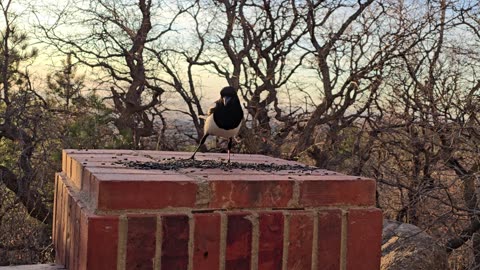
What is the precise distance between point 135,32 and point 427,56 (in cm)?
438

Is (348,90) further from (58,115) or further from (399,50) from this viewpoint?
(58,115)

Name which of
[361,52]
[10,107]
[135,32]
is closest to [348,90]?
[361,52]

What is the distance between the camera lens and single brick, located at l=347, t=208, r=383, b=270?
1389 millimetres

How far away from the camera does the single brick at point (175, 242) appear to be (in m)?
1.18

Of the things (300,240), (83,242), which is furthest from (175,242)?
(300,240)

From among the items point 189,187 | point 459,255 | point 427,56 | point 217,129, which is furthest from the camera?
point 427,56

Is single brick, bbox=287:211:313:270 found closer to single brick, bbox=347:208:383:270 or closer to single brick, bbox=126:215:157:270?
single brick, bbox=347:208:383:270

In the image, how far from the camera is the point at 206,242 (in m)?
1.22

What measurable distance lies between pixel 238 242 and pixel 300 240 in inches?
6.9

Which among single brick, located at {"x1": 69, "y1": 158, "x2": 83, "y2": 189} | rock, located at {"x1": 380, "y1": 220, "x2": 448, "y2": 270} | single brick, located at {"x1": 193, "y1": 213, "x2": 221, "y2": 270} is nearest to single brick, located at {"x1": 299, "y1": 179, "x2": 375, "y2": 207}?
single brick, located at {"x1": 193, "y1": 213, "x2": 221, "y2": 270}

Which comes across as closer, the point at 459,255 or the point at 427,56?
the point at 459,255

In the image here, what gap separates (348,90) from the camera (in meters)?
7.92

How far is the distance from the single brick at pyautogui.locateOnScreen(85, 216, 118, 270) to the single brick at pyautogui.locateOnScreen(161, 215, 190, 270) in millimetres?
112

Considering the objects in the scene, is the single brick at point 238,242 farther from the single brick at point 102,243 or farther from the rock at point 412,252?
the rock at point 412,252
